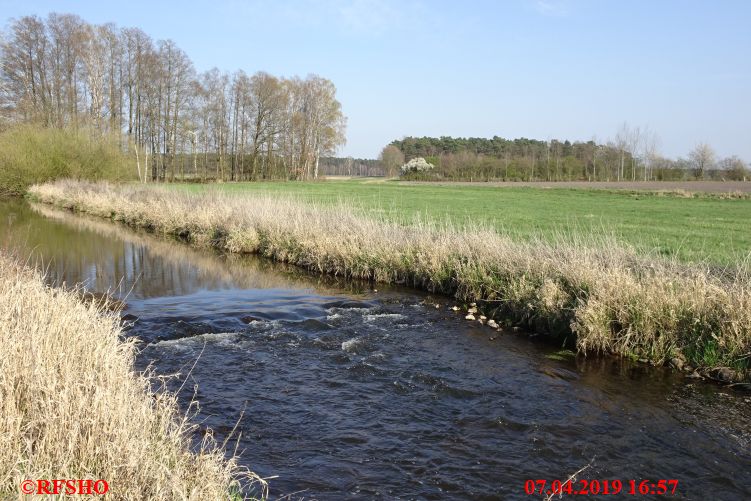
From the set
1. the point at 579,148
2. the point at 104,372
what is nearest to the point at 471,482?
the point at 104,372

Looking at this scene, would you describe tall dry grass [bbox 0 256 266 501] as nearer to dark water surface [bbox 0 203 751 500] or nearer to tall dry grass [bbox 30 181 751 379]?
A: dark water surface [bbox 0 203 751 500]

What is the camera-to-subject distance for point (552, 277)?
384 inches

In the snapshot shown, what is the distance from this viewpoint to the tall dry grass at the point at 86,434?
315 centimetres

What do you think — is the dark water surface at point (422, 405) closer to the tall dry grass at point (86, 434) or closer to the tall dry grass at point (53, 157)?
the tall dry grass at point (86, 434)

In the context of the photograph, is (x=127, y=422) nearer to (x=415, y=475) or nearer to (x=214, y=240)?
(x=415, y=475)

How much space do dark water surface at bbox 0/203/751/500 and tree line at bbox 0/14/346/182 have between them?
36.5 meters

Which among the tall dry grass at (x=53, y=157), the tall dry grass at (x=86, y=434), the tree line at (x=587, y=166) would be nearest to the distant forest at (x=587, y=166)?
the tree line at (x=587, y=166)

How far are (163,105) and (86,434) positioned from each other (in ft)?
183

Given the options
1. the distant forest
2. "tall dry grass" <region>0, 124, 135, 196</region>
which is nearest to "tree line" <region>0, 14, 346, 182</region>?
"tall dry grass" <region>0, 124, 135, 196</region>

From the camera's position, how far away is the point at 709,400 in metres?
6.56

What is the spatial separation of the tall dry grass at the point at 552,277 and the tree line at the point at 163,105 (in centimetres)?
3078

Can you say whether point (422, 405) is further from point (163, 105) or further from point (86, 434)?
point (163, 105)

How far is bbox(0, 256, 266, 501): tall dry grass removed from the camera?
124 inches

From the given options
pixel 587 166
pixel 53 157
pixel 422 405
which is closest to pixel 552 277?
pixel 422 405
